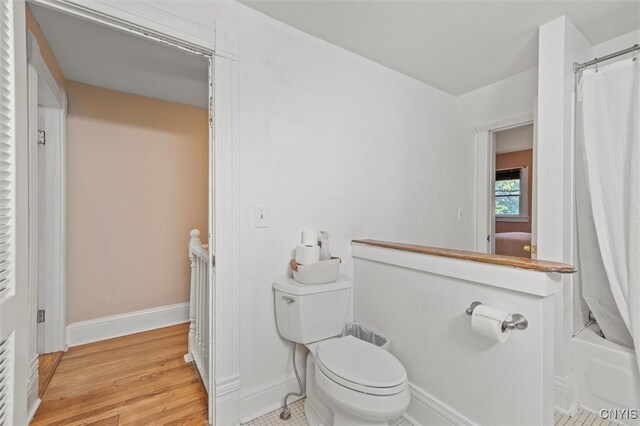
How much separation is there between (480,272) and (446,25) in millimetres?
1503

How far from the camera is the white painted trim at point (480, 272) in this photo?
3.81 ft

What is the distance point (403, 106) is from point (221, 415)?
2470 millimetres

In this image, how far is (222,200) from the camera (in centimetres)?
153

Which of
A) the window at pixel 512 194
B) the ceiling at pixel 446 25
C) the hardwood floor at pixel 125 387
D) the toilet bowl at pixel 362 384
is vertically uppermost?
the ceiling at pixel 446 25

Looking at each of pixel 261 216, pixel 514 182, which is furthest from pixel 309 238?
pixel 514 182

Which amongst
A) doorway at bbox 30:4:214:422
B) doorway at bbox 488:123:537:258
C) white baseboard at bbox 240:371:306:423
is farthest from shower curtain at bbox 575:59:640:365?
doorway at bbox 488:123:537:258

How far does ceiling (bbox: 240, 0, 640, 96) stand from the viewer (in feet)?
5.33

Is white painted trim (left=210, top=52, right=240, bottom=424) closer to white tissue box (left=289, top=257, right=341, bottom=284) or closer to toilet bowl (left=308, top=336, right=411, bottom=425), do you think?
white tissue box (left=289, top=257, right=341, bottom=284)

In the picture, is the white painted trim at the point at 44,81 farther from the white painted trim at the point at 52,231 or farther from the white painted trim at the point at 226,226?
the white painted trim at the point at 226,226

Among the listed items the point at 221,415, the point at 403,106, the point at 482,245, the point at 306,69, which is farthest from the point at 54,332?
the point at 482,245

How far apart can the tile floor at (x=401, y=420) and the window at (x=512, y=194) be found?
150 inches

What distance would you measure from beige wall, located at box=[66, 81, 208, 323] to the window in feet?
15.9

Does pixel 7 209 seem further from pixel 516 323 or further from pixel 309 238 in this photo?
pixel 516 323

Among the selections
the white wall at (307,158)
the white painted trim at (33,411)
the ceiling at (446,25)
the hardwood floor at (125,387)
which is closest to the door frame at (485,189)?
the white wall at (307,158)
